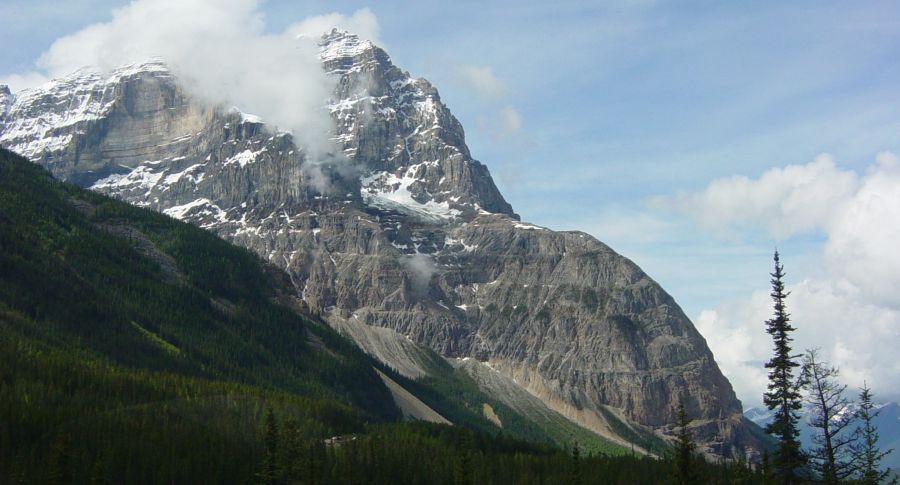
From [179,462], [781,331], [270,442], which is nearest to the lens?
[781,331]

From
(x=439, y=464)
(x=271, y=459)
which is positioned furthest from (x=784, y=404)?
(x=439, y=464)

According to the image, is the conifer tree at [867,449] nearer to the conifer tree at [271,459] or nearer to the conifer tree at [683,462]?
the conifer tree at [683,462]

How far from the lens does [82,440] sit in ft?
446

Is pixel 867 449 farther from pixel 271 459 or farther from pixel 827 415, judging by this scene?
pixel 271 459

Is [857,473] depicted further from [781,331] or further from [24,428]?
[24,428]

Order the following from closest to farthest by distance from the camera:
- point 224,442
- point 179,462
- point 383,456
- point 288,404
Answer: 1. point 179,462
2. point 224,442
3. point 383,456
4. point 288,404

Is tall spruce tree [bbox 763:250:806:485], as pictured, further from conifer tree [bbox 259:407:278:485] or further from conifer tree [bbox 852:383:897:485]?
conifer tree [bbox 259:407:278:485]

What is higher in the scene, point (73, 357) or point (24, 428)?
point (73, 357)

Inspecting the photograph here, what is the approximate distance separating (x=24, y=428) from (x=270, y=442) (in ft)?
174

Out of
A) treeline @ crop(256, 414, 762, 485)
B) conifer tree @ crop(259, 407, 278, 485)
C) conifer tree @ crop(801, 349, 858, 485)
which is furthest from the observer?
treeline @ crop(256, 414, 762, 485)

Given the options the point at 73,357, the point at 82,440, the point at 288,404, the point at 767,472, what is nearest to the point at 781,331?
the point at 767,472

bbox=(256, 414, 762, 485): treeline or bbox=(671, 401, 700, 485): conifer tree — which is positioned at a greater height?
bbox=(256, 414, 762, 485): treeline

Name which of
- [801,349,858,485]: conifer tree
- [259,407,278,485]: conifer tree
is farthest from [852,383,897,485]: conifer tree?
[259,407,278,485]: conifer tree

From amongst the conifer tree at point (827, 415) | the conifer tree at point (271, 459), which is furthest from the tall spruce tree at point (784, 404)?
the conifer tree at point (271, 459)
